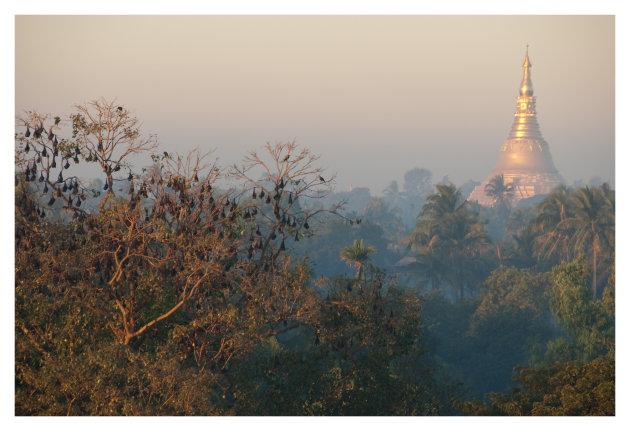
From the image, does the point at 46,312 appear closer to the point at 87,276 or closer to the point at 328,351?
the point at 87,276

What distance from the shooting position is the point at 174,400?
1313 centimetres

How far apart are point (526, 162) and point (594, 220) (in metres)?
70.2

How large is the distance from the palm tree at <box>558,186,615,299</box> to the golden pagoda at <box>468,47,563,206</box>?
215 ft

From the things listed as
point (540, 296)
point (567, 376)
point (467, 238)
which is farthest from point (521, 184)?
point (567, 376)

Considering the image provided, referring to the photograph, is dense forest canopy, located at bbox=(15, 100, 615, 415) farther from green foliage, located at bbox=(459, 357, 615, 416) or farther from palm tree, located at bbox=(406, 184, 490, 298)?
palm tree, located at bbox=(406, 184, 490, 298)

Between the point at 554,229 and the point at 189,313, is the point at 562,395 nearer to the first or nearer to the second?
the point at 189,313

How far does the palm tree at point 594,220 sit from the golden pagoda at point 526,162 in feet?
215

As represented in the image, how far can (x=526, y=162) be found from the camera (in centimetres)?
11356

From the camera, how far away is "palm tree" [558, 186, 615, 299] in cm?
4466

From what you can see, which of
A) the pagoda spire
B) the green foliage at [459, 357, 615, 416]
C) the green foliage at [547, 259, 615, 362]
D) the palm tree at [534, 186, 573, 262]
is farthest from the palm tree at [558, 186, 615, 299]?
the pagoda spire

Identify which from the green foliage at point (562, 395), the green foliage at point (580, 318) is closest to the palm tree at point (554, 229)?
the green foliage at point (580, 318)

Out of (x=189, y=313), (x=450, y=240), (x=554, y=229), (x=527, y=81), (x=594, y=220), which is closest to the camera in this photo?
(x=189, y=313)

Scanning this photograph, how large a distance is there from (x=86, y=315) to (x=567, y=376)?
888cm

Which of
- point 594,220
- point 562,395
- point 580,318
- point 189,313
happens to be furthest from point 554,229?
point 189,313
